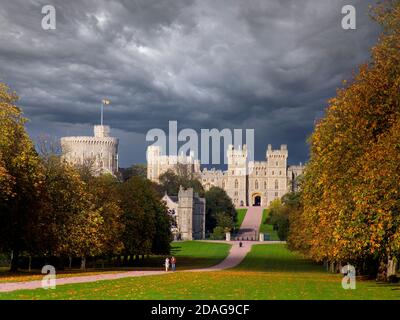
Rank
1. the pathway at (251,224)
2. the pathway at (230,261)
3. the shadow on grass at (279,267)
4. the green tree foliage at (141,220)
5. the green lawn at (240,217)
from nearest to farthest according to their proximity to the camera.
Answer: the pathway at (230,261) < the green tree foliage at (141,220) < the shadow on grass at (279,267) < the pathway at (251,224) < the green lawn at (240,217)

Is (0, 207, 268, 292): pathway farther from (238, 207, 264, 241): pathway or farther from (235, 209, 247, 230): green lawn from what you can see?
(235, 209, 247, 230): green lawn

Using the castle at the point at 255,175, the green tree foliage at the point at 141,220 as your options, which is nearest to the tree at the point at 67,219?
the green tree foliage at the point at 141,220

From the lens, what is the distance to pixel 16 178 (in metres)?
32.8

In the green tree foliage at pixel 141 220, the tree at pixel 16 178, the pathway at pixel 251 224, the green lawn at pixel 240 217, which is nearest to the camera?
the tree at pixel 16 178

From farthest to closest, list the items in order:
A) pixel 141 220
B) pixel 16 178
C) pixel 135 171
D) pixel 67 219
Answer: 1. pixel 135 171
2. pixel 141 220
3. pixel 67 219
4. pixel 16 178

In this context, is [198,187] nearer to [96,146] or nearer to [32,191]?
[96,146]

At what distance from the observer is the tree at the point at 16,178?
105ft

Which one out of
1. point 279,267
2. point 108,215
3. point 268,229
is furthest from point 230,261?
point 268,229

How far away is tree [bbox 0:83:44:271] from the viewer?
31.9 metres

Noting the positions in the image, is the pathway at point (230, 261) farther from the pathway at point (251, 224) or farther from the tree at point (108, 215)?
the tree at point (108, 215)

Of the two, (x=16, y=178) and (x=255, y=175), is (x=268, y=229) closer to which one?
(x=255, y=175)

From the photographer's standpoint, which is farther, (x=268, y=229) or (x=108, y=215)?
(x=268, y=229)

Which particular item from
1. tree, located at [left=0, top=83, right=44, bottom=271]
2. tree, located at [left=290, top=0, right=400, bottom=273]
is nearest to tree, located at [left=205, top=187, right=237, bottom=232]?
tree, located at [left=0, top=83, right=44, bottom=271]

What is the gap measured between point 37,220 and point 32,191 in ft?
6.29
